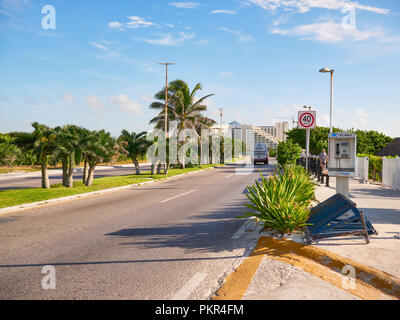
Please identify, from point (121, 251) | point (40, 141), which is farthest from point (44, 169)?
point (121, 251)

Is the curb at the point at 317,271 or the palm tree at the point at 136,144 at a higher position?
the palm tree at the point at 136,144

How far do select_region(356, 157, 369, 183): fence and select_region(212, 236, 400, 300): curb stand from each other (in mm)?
15761

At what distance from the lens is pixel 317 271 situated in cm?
508

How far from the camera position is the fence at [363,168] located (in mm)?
20403

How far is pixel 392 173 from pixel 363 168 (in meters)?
4.73

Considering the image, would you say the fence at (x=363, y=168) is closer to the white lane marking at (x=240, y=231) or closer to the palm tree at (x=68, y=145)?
the white lane marking at (x=240, y=231)

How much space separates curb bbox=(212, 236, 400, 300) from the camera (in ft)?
14.4

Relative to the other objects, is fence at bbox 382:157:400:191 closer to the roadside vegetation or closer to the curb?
the curb

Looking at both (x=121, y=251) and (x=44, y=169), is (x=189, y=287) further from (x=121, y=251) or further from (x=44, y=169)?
(x=44, y=169)

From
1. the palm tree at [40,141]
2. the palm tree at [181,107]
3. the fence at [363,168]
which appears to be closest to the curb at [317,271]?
the palm tree at [40,141]

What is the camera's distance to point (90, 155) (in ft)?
59.6

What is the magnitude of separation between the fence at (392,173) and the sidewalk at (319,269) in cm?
1017

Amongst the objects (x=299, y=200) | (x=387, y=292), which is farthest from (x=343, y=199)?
(x=387, y=292)

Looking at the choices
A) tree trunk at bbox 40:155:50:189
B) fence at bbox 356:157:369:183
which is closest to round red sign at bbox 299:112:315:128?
fence at bbox 356:157:369:183
